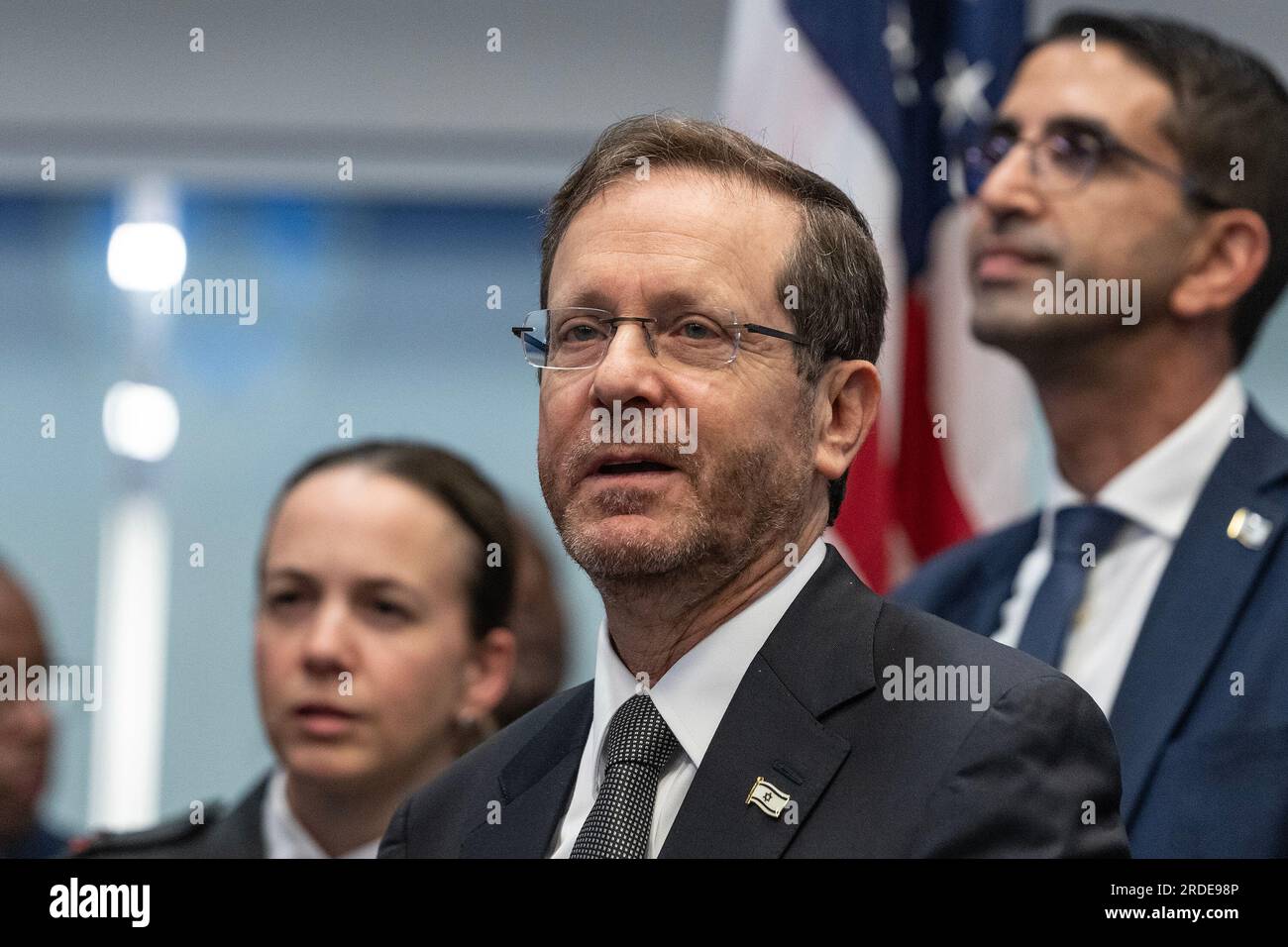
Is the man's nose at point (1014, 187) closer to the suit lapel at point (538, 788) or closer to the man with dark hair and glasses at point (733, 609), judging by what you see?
the man with dark hair and glasses at point (733, 609)

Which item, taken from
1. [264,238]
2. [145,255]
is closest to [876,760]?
[264,238]

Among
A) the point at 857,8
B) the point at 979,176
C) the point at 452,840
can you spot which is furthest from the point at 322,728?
the point at 857,8

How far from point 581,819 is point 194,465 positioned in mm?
4107

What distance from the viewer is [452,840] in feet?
6.31

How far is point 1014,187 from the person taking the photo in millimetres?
2990

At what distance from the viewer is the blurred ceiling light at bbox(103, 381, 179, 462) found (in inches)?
222

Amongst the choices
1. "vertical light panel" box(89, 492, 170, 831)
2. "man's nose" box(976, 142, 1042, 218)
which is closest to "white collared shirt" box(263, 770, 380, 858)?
"man's nose" box(976, 142, 1042, 218)

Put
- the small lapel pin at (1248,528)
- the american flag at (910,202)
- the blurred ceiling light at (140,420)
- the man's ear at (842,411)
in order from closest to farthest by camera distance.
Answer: the man's ear at (842,411) → the small lapel pin at (1248,528) → the american flag at (910,202) → the blurred ceiling light at (140,420)

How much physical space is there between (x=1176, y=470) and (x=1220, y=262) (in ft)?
1.37

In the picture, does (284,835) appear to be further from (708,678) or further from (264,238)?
(264,238)

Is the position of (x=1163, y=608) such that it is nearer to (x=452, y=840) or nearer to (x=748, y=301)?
(x=748, y=301)

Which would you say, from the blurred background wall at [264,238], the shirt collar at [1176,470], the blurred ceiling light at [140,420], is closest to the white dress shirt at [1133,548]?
the shirt collar at [1176,470]

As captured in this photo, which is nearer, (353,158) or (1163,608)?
(1163,608)

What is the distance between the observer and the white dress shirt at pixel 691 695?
5.75 feet
